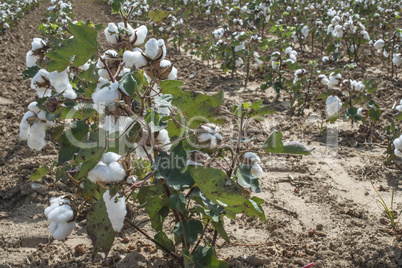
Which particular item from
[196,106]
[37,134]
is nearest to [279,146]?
[196,106]

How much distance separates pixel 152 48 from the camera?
46.8 inches

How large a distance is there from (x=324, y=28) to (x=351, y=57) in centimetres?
103

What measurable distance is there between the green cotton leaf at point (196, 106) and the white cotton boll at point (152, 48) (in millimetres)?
153

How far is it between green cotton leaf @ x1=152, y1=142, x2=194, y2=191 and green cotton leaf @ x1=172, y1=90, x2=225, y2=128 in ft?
0.64

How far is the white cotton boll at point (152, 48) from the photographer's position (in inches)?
46.6

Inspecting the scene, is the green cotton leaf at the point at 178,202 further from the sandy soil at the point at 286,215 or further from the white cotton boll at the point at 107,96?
the sandy soil at the point at 286,215

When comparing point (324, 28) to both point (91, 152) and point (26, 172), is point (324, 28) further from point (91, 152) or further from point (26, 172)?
point (91, 152)

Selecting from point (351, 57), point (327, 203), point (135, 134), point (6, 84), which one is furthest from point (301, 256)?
point (6, 84)

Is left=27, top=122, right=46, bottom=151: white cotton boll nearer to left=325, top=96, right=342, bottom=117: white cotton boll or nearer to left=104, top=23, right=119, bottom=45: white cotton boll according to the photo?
left=104, top=23, right=119, bottom=45: white cotton boll

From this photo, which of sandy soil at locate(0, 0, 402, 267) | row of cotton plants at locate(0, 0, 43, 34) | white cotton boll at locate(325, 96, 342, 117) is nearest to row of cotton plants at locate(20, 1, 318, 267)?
sandy soil at locate(0, 0, 402, 267)

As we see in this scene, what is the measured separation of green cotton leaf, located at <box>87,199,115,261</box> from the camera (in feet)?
3.78

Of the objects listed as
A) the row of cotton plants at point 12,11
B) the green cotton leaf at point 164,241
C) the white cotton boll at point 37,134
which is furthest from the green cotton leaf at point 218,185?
the row of cotton plants at point 12,11

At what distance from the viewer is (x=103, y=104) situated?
3.52ft

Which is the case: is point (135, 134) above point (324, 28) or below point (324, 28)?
below
